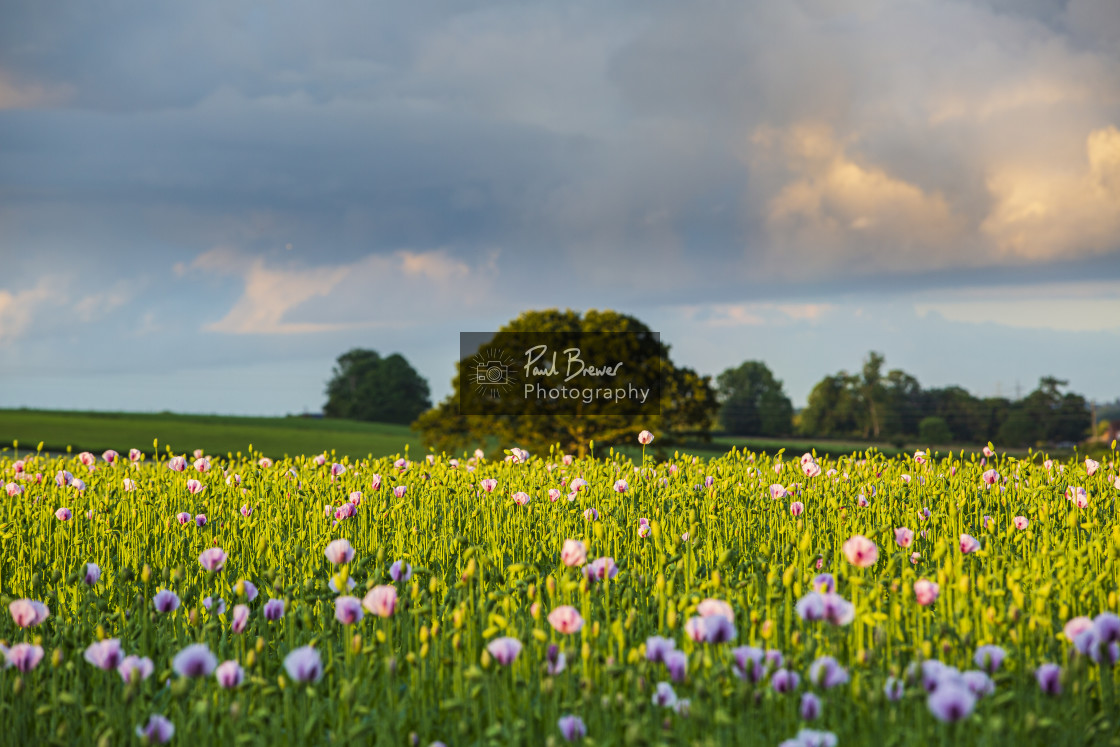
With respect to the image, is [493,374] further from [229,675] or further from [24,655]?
[229,675]

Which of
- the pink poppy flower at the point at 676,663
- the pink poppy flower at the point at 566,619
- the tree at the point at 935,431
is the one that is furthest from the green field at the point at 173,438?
the tree at the point at 935,431

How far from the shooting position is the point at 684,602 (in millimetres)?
3705

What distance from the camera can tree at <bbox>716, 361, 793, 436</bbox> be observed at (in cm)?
7950

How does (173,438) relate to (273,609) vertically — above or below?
below

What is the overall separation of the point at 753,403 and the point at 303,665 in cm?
8679

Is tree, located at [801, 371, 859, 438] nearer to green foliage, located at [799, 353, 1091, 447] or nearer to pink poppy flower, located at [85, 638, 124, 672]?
green foliage, located at [799, 353, 1091, 447]

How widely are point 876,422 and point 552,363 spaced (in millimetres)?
66135


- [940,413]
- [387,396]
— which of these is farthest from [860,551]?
[940,413]

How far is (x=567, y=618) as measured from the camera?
10.6 ft

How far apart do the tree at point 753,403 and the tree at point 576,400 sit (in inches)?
1975

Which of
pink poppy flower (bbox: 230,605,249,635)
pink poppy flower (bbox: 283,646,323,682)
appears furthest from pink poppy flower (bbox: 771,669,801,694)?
pink poppy flower (bbox: 230,605,249,635)

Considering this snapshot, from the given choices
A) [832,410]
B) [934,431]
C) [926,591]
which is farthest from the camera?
[832,410]

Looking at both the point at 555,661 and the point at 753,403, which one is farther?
the point at 753,403

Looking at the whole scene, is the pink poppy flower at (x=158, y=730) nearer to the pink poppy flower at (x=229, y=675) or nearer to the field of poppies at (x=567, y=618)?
the field of poppies at (x=567, y=618)
